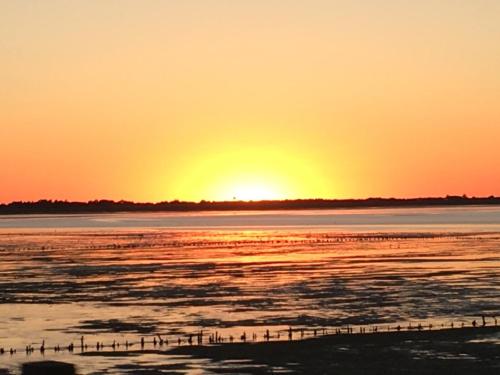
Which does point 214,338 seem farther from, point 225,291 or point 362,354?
point 225,291

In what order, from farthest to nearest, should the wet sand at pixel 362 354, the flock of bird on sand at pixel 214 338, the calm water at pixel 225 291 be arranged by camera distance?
the calm water at pixel 225 291
the flock of bird on sand at pixel 214 338
the wet sand at pixel 362 354

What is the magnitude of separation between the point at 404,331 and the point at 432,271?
21988mm

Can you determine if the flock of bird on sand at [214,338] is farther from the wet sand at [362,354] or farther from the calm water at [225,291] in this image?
the wet sand at [362,354]

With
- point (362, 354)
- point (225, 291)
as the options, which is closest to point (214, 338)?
point (362, 354)

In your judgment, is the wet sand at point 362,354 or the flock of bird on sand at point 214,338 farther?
the flock of bird on sand at point 214,338

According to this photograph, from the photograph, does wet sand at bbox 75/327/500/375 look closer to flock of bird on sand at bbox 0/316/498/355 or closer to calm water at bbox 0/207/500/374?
flock of bird on sand at bbox 0/316/498/355

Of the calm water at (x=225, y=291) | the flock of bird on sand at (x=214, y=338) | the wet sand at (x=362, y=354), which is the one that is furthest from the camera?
the calm water at (x=225, y=291)

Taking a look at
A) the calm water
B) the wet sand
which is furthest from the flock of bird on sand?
the wet sand

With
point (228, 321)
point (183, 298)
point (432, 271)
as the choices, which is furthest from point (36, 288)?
point (432, 271)

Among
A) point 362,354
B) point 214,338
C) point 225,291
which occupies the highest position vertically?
point 225,291

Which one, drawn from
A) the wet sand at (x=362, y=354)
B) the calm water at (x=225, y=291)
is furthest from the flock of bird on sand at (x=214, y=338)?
the wet sand at (x=362, y=354)

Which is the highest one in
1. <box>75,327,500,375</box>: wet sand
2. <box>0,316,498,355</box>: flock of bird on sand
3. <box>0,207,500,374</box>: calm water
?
<box>0,207,500,374</box>: calm water

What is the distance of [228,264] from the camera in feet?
209

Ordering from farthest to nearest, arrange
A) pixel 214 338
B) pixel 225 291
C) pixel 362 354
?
pixel 225 291
pixel 214 338
pixel 362 354
